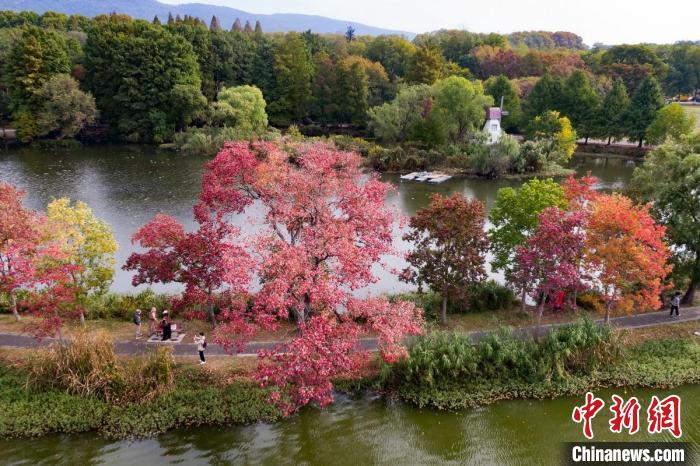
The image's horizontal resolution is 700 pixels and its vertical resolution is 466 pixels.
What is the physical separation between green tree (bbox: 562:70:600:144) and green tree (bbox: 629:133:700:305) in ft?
117

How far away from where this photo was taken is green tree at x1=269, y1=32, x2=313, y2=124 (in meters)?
60.7

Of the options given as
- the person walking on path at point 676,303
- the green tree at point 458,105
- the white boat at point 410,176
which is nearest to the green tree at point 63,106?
the white boat at point 410,176

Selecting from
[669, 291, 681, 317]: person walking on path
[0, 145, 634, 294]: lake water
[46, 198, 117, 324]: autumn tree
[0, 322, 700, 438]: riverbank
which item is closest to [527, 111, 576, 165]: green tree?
[0, 145, 634, 294]: lake water

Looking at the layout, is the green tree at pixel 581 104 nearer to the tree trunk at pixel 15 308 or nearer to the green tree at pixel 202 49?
the green tree at pixel 202 49

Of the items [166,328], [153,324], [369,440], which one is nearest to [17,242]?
[153,324]

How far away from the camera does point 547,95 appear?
53.8m

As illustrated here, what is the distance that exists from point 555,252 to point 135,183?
31746 millimetres

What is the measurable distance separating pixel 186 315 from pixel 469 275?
9.83 meters

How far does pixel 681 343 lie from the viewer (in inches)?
667

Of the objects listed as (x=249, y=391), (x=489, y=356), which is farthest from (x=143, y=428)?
(x=489, y=356)

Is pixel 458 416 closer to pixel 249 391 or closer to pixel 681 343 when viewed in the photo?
pixel 249 391

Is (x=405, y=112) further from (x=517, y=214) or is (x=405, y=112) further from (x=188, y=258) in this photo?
(x=188, y=258)

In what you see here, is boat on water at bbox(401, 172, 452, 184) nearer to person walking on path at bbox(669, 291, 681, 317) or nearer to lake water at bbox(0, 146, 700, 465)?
person walking on path at bbox(669, 291, 681, 317)

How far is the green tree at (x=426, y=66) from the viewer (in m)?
59.8
